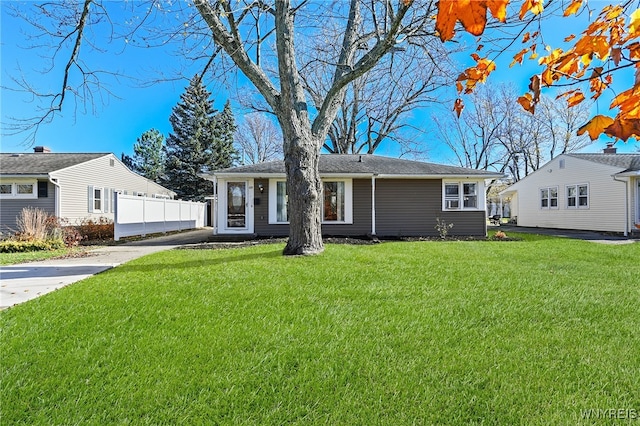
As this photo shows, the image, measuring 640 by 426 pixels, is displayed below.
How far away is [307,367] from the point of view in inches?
96.6

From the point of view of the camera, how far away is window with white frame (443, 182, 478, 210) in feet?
42.0

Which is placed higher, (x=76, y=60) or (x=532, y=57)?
(x=76, y=60)

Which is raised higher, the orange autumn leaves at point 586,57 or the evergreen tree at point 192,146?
the evergreen tree at point 192,146

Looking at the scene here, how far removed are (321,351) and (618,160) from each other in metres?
21.2

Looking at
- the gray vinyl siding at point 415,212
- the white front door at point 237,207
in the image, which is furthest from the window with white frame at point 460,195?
the white front door at point 237,207

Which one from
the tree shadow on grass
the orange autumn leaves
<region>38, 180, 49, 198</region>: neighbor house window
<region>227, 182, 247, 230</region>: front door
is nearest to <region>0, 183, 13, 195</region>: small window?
<region>38, 180, 49, 198</region>: neighbor house window

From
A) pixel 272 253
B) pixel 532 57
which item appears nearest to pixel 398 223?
pixel 272 253

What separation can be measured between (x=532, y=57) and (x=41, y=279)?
736cm

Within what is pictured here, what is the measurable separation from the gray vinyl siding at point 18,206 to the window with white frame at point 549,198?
25.5 metres

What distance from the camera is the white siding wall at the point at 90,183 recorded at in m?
14.1

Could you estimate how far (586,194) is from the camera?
16.4m

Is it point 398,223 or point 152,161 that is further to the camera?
point 152,161

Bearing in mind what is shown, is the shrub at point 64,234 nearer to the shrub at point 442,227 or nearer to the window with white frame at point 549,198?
the shrub at point 442,227

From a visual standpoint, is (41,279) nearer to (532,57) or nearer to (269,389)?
(269,389)
